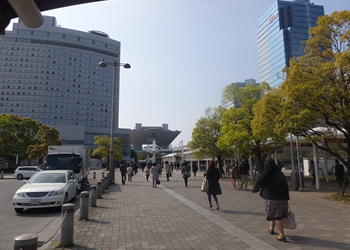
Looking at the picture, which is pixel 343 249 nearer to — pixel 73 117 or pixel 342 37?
pixel 342 37

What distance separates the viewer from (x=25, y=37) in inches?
4163

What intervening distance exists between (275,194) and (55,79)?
116059mm

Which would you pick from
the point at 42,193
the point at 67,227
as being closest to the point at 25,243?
the point at 67,227

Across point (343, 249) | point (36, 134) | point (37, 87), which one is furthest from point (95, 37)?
point (343, 249)

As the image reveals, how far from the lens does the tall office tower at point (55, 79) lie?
9969cm

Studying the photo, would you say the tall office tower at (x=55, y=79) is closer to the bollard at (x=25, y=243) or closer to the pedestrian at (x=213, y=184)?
the pedestrian at (x=213, y=184)

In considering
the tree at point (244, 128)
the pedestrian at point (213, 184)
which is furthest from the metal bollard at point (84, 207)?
the tree at point (244, 128)

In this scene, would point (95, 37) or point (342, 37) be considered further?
point (95, 37)

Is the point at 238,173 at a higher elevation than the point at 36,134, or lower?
lower

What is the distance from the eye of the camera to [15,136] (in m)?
40.5

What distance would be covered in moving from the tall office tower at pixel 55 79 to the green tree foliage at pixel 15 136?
51.6 m

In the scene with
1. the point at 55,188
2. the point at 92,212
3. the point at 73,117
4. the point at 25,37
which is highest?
the point at 25,37

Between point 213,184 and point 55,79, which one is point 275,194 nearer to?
point 213,184

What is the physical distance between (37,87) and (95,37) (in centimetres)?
3713
